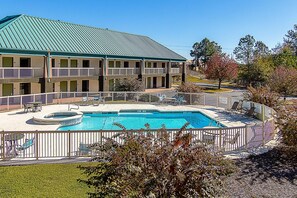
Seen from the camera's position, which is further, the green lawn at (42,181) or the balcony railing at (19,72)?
the balcony railing at (19,72)

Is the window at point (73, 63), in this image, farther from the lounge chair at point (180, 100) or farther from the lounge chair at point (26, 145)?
the lounge chair at point (26, 145)

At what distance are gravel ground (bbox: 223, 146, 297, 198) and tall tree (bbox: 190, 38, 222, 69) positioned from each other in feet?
320

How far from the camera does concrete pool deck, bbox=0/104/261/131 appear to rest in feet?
63.9

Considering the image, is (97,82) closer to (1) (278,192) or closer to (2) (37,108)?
(2) (37,108)

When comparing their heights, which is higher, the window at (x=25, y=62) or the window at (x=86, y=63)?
the window at (x=86, y=63)

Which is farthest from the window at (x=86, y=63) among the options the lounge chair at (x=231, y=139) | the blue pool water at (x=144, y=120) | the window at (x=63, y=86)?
the lounge chair at (x=231, y=139)

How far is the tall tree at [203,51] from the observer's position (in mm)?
108812

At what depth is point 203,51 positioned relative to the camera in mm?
111312

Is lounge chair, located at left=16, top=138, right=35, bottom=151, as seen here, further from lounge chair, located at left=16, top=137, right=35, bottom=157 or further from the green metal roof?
the green metal roof

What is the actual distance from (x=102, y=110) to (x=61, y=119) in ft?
19.4

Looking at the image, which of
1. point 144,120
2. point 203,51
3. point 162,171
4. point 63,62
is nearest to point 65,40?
point 63,62

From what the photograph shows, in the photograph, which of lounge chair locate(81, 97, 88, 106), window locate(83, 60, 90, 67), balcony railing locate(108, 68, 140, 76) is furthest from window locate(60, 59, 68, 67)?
lounge chair locate(81, 97, 88, 106)

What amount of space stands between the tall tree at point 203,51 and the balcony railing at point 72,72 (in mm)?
76592

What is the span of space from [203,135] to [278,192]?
13.2ft
